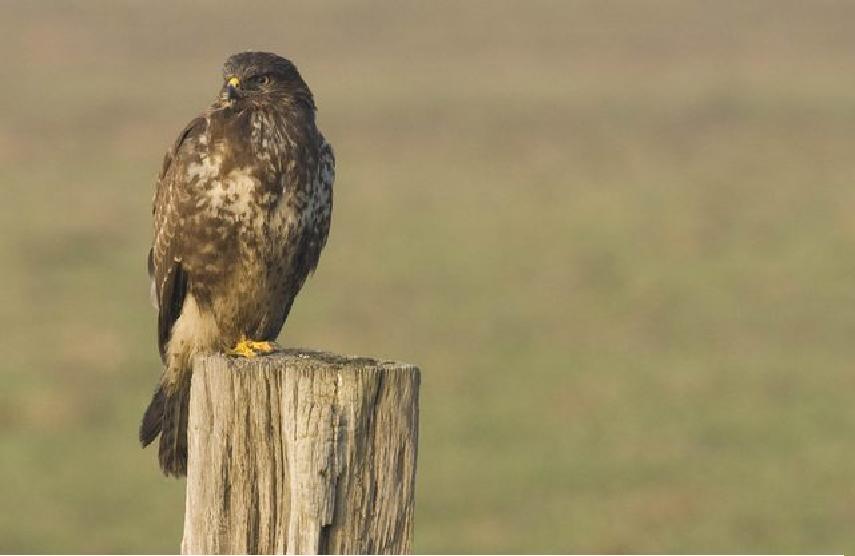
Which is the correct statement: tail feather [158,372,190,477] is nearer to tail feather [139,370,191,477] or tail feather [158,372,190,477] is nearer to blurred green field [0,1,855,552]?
tail feather [139,370,191,477]

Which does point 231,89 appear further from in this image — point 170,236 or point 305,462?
point 305,462

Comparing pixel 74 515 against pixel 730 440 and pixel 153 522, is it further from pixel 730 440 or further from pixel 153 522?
pixel 730 440

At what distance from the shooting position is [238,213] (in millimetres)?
6793

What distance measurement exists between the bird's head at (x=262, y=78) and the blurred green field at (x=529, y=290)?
654 cm

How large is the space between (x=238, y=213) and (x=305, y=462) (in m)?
2.26

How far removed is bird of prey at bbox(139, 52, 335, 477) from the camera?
22.3ft

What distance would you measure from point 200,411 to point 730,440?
442 inches

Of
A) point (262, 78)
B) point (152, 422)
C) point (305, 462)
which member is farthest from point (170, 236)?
point (305, 462)

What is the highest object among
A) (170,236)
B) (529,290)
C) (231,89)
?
(529,290)

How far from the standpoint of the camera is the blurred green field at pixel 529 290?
14.1 meters

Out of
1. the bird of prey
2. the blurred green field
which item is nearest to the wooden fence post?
the bird of prey

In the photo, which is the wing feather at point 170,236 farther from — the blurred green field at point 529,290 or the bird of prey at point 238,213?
the blurred green field at point 529,290

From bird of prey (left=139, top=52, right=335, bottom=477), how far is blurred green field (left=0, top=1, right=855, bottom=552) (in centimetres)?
618

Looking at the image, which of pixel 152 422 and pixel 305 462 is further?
pixel 152 422
